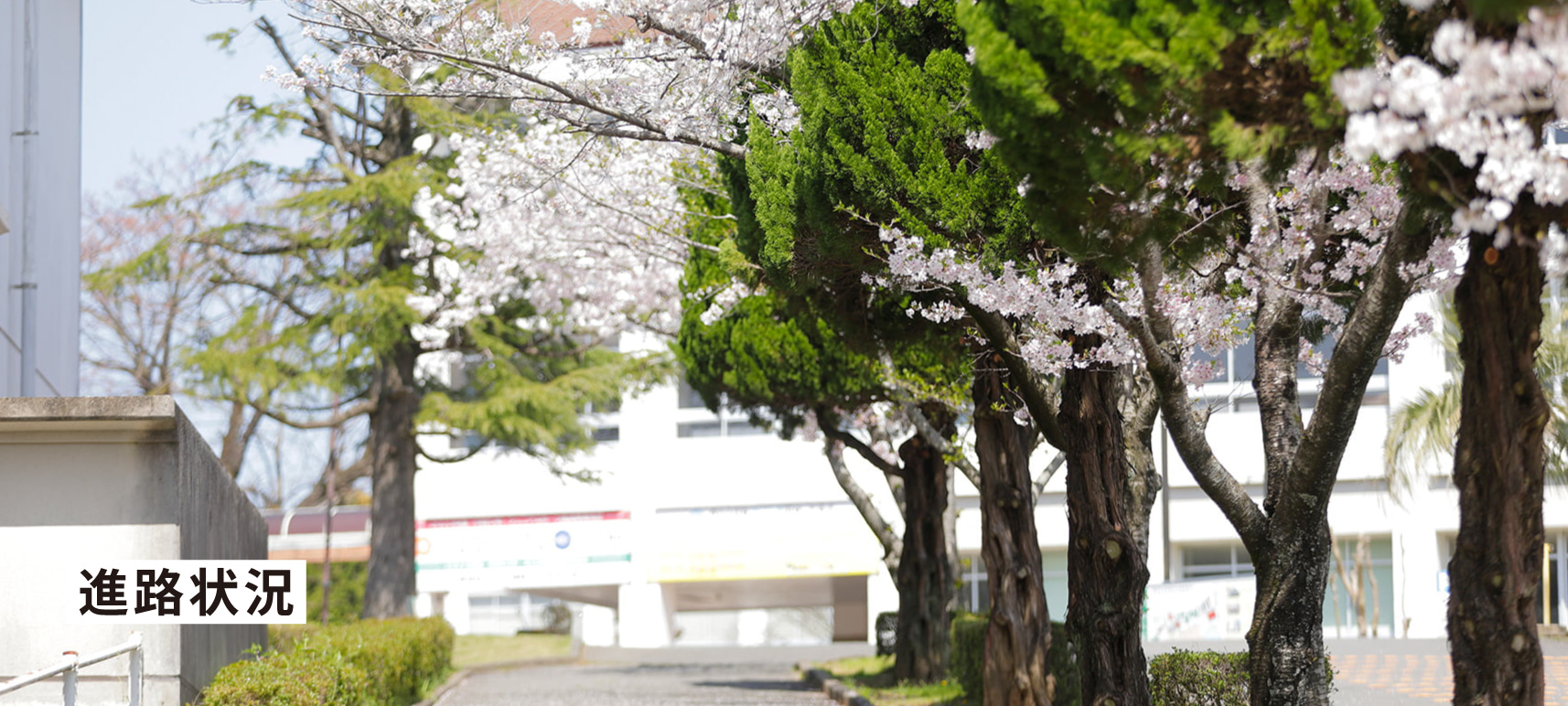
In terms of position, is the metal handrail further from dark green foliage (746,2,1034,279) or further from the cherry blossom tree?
the cherry blossom tree

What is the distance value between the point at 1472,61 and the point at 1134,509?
7332 mm

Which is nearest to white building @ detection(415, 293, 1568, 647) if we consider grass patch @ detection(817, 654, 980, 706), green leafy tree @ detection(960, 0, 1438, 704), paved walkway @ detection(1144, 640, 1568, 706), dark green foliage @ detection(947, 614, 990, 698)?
paved walkway @ detection(1144, 640, 1568, 706)

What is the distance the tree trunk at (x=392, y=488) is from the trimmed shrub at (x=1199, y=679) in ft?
51.8

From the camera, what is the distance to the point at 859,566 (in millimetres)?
36906

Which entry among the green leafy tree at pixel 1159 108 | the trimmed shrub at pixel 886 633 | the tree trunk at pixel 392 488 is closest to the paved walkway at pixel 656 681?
the trimmed shrub at pixel 886 633

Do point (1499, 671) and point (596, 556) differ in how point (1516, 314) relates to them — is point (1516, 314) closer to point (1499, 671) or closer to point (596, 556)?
point (1499, 671)

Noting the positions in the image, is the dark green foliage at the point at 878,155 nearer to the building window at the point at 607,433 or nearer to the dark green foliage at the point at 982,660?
the dark green foliage at the point at 982,660

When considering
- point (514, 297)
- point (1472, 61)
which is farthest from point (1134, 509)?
point (514, 297)

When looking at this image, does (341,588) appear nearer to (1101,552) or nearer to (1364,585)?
(1364,585)

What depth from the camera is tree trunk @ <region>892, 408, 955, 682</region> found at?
18.1 m

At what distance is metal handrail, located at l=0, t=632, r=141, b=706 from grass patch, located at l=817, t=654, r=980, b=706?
25.1ft

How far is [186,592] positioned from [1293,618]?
263 inches

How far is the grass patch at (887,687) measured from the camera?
15.2 metres

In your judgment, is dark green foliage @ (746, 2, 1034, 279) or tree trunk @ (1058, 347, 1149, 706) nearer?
dark green foliage @ (746, 2, 1034, 279)
